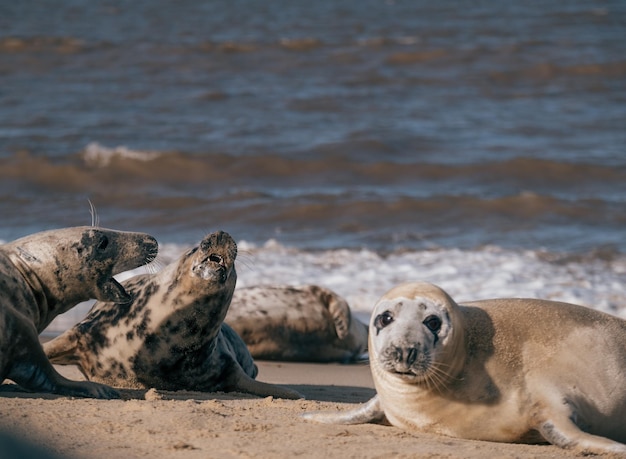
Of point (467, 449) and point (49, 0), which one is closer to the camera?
point (467, 449)

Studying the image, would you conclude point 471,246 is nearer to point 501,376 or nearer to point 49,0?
point 501,376

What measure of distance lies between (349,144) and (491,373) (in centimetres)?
1139

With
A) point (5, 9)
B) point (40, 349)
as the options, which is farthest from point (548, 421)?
point (5, 9)

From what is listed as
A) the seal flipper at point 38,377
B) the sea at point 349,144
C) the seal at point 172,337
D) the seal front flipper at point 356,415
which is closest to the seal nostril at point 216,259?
the seal at point 172,337

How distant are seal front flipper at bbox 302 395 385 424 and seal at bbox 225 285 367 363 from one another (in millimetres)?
2839

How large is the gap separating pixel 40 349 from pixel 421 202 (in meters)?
7.77

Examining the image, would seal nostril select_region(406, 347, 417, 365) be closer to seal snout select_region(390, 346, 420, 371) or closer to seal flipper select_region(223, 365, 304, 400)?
seal snout select_region(390, 346, 420, 371)

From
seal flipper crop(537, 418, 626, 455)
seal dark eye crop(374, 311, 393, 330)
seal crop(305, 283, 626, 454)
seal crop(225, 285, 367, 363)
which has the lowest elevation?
seal crop(225, 285, 367, 363)

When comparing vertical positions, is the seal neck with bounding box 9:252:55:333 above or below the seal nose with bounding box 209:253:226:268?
below

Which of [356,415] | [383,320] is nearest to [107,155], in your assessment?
[356,415]

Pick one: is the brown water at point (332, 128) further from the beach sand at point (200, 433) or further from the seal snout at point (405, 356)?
the seal snout at point (405, 356)

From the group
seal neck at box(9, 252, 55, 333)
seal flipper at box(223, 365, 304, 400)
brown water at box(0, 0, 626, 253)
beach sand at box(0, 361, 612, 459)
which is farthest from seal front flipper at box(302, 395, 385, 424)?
brown water at box(0, 0, 626, 253)

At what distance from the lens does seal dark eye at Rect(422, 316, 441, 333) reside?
402cm

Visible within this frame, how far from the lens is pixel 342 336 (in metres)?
7.43
